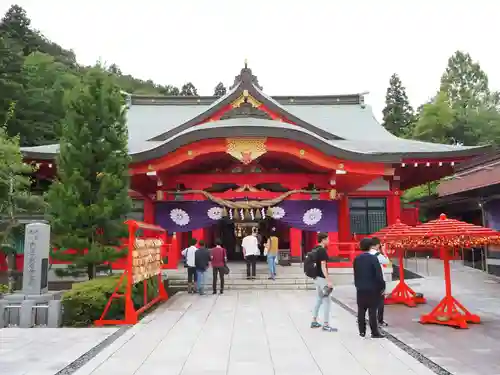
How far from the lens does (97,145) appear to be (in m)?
11.3

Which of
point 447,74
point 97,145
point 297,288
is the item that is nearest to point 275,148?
point 297,288

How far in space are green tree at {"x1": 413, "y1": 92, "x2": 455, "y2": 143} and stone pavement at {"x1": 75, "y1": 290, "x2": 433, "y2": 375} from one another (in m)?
37.0

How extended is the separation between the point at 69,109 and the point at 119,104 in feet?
4.09

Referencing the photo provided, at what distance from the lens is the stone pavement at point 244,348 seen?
18.3ft

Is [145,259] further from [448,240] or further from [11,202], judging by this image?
[448,240]

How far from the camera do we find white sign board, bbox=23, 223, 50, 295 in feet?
30.5

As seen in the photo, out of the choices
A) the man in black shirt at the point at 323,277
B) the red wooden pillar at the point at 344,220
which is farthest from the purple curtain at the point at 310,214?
the man in black shirt at the point at 323,277

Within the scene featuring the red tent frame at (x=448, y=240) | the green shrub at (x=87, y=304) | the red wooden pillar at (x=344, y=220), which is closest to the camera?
the red tent frame at (x=448, y=240)

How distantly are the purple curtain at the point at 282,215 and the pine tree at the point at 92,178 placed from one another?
471 cm

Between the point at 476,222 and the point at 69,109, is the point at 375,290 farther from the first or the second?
the point at 476,222

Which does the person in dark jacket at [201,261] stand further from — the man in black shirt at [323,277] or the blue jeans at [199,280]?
the man in black shirt at [323,277]

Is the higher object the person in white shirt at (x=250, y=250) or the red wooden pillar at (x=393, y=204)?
the red wooden pillar at (x=393, y=204)

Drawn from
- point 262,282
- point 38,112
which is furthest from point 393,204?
point 38,112

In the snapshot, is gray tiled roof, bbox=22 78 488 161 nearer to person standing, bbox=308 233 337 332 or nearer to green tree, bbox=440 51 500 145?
person standing, bbox=308 233 337 332
